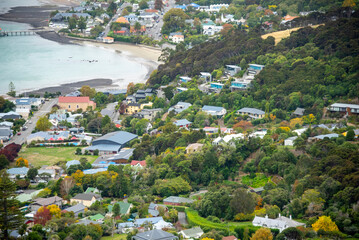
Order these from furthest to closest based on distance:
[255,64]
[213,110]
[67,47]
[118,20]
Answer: [118,20]
[67,47]
[255,64]
[213,110]

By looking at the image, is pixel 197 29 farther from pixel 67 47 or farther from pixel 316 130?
pixel 316 130

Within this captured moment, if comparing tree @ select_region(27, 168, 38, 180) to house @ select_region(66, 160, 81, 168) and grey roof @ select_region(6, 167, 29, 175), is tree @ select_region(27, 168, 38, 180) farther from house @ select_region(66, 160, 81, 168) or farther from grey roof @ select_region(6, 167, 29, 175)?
house @ select_region(66, 160, 81, 168)

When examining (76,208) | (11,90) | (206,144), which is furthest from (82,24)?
(76,208)

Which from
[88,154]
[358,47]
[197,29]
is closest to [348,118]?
[358,47]

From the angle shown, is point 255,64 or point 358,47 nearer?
point 358,47

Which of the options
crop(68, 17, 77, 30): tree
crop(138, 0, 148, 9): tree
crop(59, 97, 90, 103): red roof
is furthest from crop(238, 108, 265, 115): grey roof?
crop(138, 0, 148, 9): tree

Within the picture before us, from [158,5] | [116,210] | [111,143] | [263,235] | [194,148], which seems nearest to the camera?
[263,235]

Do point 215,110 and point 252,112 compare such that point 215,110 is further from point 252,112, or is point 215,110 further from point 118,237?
point 118,237
